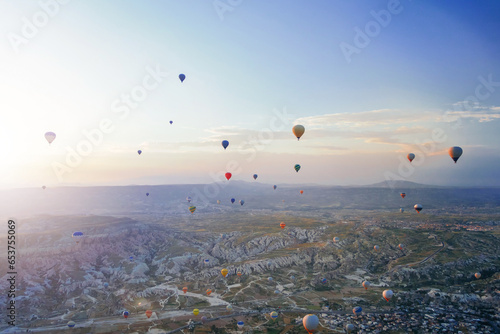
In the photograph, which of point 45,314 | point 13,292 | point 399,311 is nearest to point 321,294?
point 399,311

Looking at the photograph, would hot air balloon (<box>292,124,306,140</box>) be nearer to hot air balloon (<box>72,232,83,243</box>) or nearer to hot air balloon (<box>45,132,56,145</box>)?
hot air balloon (<box>45,132,56,145</box>)

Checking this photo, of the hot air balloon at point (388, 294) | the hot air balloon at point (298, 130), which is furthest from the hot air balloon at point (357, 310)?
the hot air balloon at point (298, 130)

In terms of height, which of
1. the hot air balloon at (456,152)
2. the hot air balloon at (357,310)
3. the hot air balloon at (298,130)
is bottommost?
the hot air balloon at (357,310)

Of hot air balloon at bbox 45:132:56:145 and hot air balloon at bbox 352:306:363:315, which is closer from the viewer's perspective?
hot air balloon at bbox 352:306:363:315

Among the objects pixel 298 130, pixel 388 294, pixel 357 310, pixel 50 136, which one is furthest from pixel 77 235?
pixel 388 294

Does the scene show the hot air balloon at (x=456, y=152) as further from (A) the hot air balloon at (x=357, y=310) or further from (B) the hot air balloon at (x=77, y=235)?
(B) the hot air balloon at (x=77, y=235)

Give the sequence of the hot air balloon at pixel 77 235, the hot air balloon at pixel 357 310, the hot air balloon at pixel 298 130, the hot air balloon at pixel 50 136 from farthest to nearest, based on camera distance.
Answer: the hot air balloon at pixel 77 235 < the hot air balloon at pixel 298 130 < the hot air balloon at pixel 50 136 < the hot air balloon at pixel 357 310

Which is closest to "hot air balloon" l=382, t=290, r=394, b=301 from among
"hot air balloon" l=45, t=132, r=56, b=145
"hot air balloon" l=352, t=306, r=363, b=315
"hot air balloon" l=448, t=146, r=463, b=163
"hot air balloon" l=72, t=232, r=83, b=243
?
"hot air balloon" l=352, t=306, r=363, b=315

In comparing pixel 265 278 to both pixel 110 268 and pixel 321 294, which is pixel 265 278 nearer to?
pixel 321 294

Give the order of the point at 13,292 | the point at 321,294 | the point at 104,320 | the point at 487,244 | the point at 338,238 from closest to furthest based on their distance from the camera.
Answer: the point at 104,320, the point at 13,292, the point at 321,294, the point at 487,244, the point at 338,238

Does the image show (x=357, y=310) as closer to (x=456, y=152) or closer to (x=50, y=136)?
(x=456, y=152)

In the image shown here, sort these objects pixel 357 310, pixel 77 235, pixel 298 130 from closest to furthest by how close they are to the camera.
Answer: pixel 357 310, pixel 298 130, pixel 77 235
